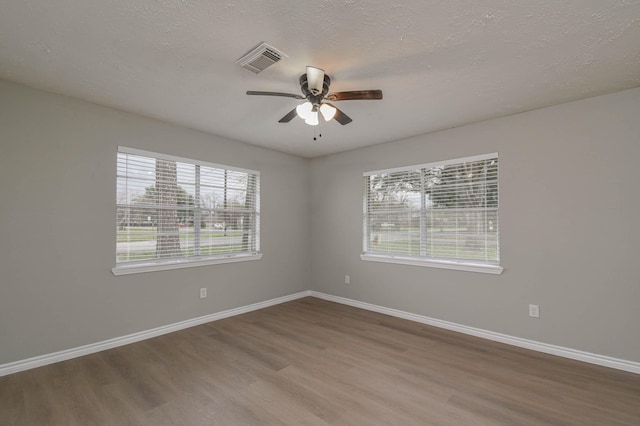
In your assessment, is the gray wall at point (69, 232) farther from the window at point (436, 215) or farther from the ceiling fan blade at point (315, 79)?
the window at point (436, 215)

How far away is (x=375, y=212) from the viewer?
4555 millimetres

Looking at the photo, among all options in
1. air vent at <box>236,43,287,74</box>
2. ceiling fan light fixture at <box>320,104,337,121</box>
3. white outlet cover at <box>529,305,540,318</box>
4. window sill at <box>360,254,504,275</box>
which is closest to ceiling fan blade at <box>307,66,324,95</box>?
ceiling fan light fixture at <box>320,104,337,121</box>

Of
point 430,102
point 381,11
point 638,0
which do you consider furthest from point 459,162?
point 381,11

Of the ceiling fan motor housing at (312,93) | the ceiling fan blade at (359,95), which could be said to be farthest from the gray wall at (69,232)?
the ceiling fan blade at (359,95)

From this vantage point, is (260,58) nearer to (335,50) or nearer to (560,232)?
(335,50)

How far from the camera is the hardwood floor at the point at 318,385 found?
2016mm

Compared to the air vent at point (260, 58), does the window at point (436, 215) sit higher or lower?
lower

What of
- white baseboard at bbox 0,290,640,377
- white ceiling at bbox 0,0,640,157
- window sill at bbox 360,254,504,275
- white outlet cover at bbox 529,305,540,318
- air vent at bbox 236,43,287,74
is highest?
white ceiling at bbox 0,0,640,157

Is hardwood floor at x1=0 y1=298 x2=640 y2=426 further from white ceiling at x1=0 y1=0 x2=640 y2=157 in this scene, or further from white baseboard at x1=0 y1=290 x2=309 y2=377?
white ceiling at x1=0 y1=0 x2=640 y2=157

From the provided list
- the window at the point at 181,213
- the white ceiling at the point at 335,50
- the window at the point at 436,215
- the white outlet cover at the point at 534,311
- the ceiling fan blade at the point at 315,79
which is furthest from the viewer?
the window at the point at 436,215

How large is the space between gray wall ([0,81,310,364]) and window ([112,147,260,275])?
127 millimetres

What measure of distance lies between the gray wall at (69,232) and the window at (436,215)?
2627 mm

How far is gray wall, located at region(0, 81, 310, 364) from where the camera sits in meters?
2.59

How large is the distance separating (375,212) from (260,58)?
2.98 metres
